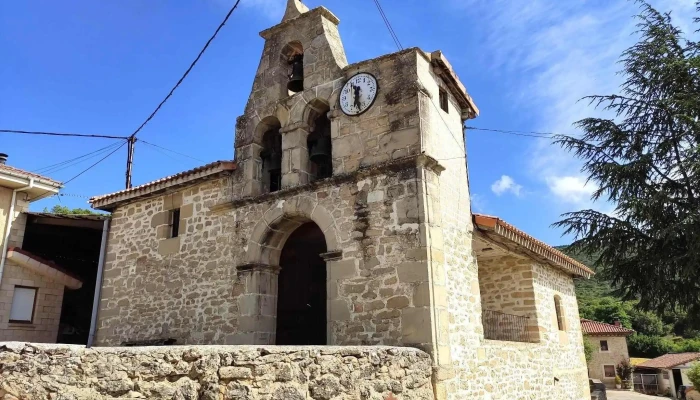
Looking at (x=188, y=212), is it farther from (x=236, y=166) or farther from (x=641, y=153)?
(x=641, y=153)

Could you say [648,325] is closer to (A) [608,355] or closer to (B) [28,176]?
(A) [608,355]

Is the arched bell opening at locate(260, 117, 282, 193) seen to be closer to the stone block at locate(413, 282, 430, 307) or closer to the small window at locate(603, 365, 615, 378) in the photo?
the stone block at locate(413, 282, 430, 307)

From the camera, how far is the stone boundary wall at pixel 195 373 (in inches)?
156

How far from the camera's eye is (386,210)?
832 cm

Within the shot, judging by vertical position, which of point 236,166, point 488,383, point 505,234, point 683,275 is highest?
point 236,166

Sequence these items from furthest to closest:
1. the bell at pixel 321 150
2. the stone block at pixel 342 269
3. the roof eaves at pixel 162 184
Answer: the roof eaves at pixel 162 184
the bell at pixel 321 150
the stone block at pixel 342 269

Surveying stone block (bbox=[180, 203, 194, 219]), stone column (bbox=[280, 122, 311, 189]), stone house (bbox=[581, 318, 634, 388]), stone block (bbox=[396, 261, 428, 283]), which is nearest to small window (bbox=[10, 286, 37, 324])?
stone block (bbox=[180, 203, 194, 219])

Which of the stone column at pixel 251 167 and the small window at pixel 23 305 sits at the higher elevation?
the stone column at pixel 251 167

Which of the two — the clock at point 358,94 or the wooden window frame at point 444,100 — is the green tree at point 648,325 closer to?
the wooden window frame at point 444,100

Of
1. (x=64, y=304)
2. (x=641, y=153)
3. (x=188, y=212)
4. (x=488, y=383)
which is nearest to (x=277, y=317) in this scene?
(x=188, y=212)

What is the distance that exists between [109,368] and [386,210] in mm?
5004

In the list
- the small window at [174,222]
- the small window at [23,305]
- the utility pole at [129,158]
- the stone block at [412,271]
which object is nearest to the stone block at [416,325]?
the stone block at [412,271]

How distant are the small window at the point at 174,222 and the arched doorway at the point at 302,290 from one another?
2.72 metres

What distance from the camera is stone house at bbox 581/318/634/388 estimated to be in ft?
117
